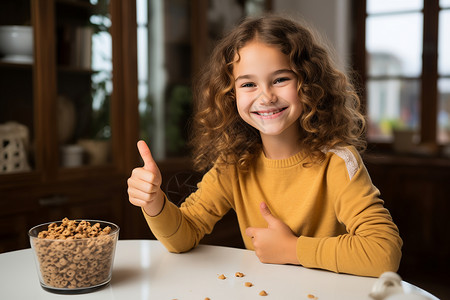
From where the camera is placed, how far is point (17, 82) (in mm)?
2154

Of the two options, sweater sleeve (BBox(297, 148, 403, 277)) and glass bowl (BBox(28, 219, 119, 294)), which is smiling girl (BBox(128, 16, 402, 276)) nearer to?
sweater sleeve (BBox(297, 148, 403, 277))

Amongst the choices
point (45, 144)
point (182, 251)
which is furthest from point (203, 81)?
point (45, 144)

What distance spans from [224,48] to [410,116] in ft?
8.50

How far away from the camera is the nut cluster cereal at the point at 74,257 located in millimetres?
854

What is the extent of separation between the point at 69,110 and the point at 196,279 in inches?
65.0

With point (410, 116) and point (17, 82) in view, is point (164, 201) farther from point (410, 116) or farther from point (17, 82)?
point (410, 116)

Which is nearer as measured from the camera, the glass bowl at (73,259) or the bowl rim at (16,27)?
the glass bowl at (73,259)

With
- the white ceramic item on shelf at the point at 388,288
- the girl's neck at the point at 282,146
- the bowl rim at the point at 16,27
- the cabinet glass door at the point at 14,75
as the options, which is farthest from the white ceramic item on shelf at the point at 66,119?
the white ceramic item on shelf at the point at 388,288

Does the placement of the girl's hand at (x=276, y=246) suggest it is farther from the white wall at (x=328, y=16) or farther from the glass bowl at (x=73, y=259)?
the white wall at (x=328, y=16)

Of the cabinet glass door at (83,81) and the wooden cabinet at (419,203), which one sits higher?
the cabinet glass door at (83,81)

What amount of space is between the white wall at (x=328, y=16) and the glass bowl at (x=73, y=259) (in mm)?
2975

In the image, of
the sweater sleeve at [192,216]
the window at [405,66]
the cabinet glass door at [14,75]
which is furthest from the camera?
the window at [405,66]

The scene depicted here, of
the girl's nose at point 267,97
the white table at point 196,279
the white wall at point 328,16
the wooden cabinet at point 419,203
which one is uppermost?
the white wall at point 328,16

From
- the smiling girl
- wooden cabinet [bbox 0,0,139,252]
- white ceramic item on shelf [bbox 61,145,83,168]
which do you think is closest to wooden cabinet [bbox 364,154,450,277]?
wooden cabinet [bbox 0,0,139,252]
